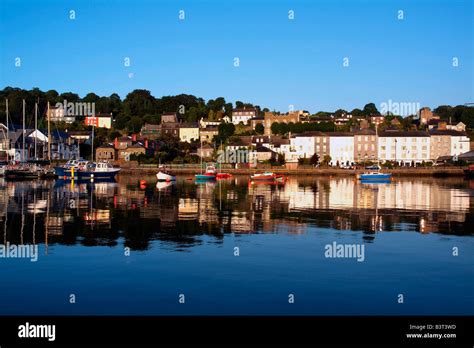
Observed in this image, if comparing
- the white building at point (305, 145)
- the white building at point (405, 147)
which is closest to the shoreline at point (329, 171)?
the white building at point (305, 145)

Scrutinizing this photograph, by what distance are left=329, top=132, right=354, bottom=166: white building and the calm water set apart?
285 ft

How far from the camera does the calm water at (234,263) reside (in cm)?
1330

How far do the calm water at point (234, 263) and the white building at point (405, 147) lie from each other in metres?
87.4

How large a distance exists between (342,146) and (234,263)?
339ft

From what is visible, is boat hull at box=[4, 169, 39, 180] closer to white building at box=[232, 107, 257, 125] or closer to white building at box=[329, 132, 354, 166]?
white building at box=[329, 132, 354, 166]

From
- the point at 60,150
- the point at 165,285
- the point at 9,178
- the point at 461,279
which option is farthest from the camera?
the point at 60,150

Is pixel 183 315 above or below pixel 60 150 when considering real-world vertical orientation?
below

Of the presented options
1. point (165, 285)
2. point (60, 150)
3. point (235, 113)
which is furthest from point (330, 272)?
point (235, 113)

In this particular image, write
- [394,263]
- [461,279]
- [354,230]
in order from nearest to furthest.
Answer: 1. [461,279]
2. [394,263]
3. [354,230]

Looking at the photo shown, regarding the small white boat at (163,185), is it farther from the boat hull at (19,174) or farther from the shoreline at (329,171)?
the shoreline at (329,171)

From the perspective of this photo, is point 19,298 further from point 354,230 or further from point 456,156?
point 456,156

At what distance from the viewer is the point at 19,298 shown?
1361cm

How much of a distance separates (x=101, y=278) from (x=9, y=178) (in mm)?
63568
